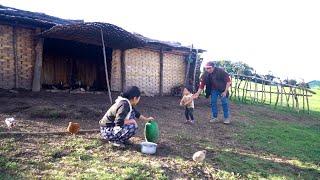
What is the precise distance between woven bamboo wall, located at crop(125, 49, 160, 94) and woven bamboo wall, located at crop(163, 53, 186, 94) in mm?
474

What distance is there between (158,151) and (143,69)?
10147mm

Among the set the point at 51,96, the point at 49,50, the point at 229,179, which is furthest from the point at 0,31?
the point at 229,179

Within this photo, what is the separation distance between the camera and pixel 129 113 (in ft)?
20.3

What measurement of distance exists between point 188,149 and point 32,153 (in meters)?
2.82

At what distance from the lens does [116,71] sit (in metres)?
15.6

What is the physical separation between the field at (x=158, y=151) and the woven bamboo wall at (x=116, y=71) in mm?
4606

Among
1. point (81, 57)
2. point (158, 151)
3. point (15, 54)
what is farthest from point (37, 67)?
point (158, 151)

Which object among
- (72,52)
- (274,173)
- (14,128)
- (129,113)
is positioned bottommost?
(274,173)

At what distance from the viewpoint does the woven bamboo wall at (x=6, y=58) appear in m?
12.2

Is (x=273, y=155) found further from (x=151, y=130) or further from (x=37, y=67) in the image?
(x=37, y=67)

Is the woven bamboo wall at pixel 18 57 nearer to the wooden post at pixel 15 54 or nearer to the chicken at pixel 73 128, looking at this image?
the wooden post at pixel 15 54

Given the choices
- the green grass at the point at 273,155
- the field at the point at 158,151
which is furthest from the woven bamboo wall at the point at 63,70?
the green grass at the point at 273,155

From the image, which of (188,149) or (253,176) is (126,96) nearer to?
(188,149)

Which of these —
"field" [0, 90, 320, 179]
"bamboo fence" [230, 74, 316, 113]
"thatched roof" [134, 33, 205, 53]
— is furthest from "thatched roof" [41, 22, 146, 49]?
"bamboo fence" [230, 74, 316, 113]
